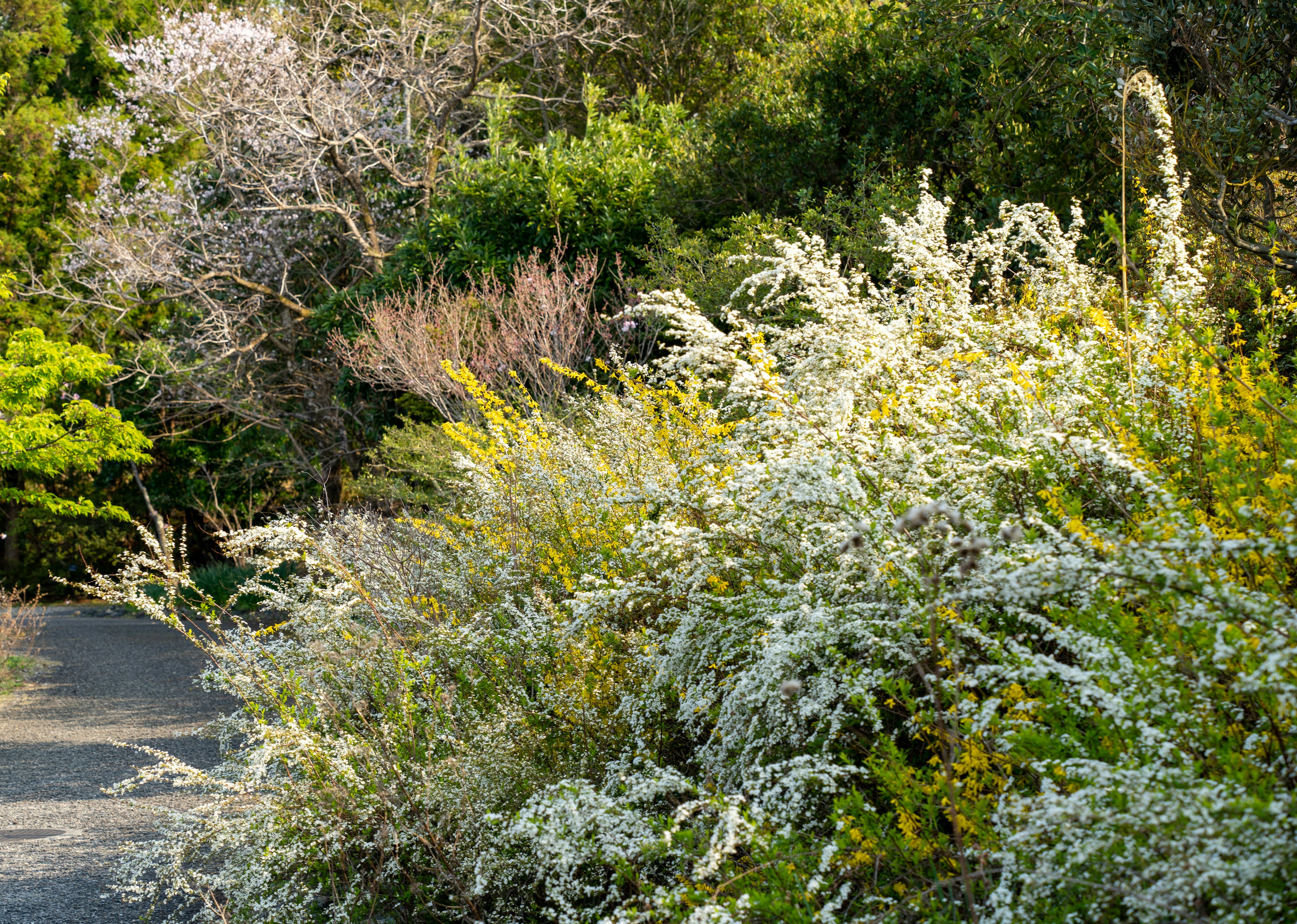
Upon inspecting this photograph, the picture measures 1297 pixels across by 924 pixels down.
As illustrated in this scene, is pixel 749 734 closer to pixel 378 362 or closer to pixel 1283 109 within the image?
pixel 1283 109

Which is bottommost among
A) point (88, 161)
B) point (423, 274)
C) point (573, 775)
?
point (573, 775)

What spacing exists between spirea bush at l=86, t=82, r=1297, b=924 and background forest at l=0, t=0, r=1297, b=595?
71.9 inches

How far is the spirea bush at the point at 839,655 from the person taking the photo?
183 centimetres

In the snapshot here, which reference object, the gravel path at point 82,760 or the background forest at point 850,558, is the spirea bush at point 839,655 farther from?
the gravel path at point 82,760

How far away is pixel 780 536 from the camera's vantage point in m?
3.00

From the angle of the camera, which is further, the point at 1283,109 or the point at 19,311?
the point at 19,311

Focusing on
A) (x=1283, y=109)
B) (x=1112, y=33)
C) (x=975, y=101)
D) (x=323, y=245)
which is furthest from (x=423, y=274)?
(x=1283, y=109)

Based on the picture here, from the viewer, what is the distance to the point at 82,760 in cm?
626

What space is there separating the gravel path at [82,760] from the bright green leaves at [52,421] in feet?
8.91

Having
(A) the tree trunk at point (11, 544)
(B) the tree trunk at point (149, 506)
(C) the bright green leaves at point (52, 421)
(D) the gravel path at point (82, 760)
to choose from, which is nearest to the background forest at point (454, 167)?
(A) the tree trunk at point (11, 544)

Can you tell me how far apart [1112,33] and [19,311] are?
65.6ft

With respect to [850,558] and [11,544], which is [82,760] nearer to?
[850,558]

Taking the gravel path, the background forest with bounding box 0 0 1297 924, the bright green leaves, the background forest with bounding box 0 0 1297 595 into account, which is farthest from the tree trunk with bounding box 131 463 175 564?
the background forest with bounding box 0 0 1297 924

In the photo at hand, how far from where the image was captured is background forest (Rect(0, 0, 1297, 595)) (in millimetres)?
6383
